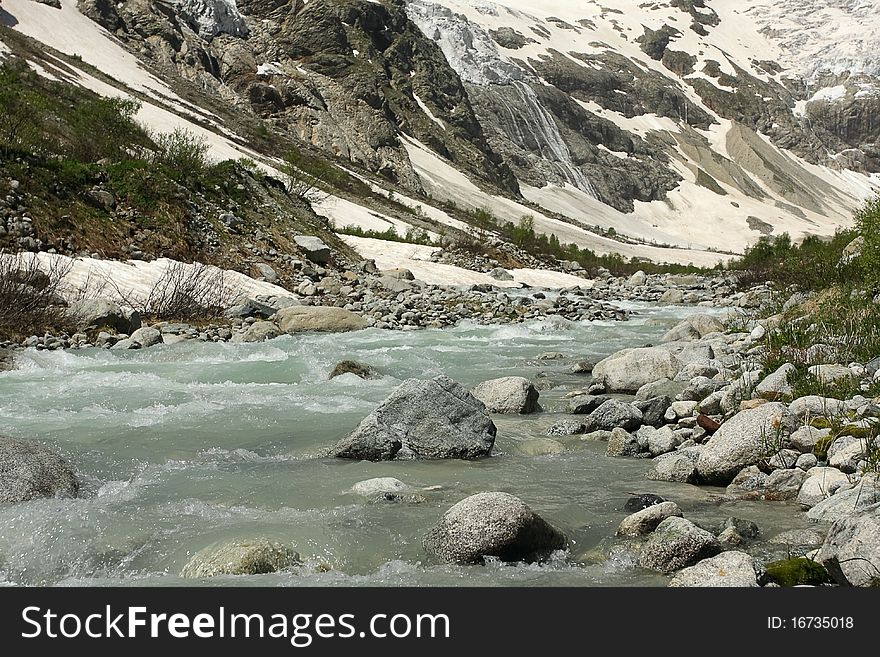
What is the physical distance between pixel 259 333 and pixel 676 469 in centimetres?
947

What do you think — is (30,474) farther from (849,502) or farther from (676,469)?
(849,502)

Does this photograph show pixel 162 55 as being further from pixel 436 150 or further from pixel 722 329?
pixel 722 329

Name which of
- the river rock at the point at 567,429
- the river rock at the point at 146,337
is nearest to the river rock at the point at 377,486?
the river rock at the point at 567,429

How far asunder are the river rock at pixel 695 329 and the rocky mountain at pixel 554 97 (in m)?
23.9

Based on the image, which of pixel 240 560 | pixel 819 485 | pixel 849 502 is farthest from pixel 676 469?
pixel 240 560

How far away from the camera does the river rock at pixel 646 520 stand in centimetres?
460

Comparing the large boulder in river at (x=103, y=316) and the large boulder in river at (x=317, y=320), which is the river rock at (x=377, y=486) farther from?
the large boulder in river at (x=317, y=320)

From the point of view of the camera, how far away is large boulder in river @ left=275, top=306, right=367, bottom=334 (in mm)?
15211

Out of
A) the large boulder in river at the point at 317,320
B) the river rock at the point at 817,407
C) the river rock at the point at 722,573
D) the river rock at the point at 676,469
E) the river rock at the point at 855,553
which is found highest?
the river rock at the point at 855,553

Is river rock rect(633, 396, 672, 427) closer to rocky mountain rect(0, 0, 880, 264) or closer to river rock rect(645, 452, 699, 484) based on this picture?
river rock rect(645, 452, 699, 484)

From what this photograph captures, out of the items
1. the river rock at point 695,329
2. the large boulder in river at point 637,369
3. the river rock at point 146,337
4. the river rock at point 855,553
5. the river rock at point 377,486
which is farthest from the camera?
the river rock at point 695,329

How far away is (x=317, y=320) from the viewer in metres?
15.7

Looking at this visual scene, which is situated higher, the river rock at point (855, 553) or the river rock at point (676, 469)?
the river rock at point (855, 553)

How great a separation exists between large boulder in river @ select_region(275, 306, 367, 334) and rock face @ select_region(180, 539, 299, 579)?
1081 cm
